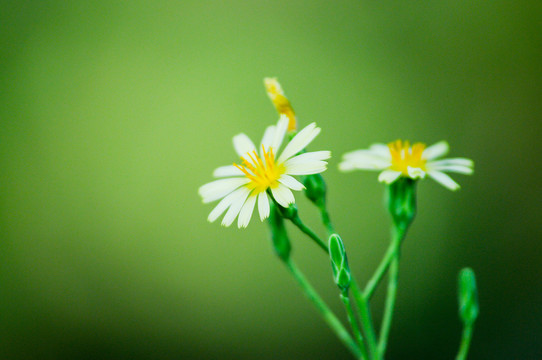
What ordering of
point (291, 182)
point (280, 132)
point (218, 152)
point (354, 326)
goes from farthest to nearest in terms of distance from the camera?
point (218, 152), point (280, 132), point (291, 182), point (354, 326)

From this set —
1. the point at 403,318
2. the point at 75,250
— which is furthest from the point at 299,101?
the point at 75,250

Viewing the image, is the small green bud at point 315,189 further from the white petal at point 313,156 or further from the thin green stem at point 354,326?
the thin green stem at point 354,326

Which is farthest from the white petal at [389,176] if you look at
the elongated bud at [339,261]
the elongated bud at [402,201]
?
the elongated bud at [339,261]

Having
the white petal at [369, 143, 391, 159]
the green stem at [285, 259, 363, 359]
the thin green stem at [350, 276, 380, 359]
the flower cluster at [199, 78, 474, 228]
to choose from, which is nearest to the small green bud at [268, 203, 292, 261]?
the green stem at [285, 259, 363, 359]

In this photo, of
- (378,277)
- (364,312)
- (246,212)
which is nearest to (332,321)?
(364,312)

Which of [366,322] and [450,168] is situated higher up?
[450,168]

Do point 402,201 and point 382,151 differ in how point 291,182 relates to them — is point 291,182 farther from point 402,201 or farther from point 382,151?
point 382,151

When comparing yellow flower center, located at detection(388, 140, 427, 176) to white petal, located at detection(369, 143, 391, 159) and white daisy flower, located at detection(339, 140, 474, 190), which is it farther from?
white petal, located at detection(369, 143, 391, 159)
